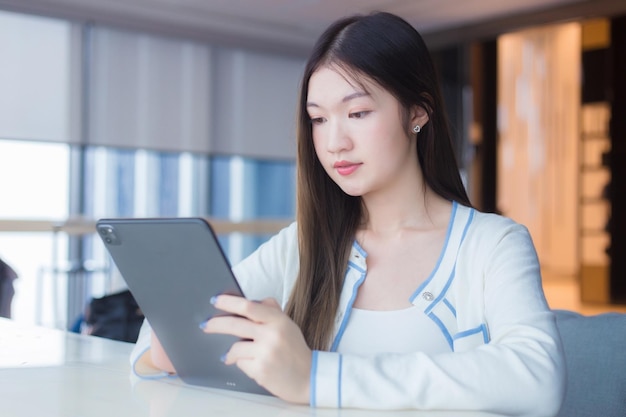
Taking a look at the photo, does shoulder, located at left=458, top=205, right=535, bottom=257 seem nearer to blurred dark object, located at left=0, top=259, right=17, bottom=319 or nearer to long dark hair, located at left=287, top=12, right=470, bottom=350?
long dark hair, located at left=287, top=12, right=470, bottom=350

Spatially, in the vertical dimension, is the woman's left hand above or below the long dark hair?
below

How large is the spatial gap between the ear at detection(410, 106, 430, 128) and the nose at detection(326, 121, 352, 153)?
16 cm

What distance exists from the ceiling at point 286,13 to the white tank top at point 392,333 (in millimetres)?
4919

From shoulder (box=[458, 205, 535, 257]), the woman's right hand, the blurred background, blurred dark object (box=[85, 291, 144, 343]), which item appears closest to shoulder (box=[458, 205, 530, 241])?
shoulder (box=[458, 205, 535, 257])

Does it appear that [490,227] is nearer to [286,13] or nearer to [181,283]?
[181,283]

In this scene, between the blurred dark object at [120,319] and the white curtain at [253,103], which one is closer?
the blurred dark object at [120,319]

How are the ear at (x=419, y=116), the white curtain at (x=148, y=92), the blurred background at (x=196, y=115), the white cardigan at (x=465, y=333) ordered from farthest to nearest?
1. the white curtain at (x=148, y=92)
2. the blurred background at (x=196, y=115)
3. the ear at (x=419, y=116)
4. the white cardigan at (x=465, y=333)

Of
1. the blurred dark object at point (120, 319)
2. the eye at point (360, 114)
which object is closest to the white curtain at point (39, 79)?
the blurred dark object at point (120, 319)

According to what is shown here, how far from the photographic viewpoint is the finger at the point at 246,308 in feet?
3.00

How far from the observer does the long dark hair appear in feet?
4.11

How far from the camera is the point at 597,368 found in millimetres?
1329

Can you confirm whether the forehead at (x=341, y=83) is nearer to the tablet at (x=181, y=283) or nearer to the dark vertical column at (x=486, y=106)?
the tablet at (x=181, y=283)

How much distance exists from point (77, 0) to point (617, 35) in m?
4.97

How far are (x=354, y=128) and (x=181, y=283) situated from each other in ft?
1.31
